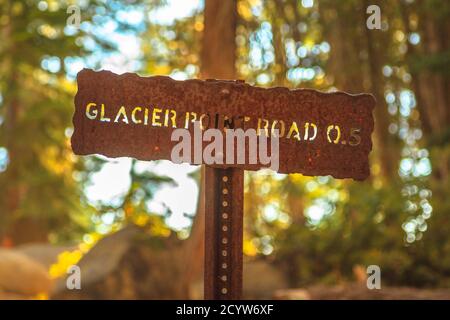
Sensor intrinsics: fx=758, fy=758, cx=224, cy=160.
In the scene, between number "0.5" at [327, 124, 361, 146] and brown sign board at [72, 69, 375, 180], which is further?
number "0.5" at [327, 124, 361, 146]

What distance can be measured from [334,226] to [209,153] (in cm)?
827

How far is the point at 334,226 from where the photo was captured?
12.4 metres

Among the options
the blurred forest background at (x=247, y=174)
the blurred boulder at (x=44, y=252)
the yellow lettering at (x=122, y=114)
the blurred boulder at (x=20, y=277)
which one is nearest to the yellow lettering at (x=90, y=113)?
the yellow lettering at (x=122, y=114)

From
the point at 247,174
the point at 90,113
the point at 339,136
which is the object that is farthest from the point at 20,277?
the point at 339,136

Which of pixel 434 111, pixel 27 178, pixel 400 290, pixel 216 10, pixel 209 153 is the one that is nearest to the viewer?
pixel 209 153

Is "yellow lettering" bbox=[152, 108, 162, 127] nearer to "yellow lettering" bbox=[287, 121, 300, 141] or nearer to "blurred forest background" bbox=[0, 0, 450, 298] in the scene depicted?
"yellow lettering" bbox=[287, 121, 300, 141]

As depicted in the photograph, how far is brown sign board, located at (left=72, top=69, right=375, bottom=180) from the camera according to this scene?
438 centimetres

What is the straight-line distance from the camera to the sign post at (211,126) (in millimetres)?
4387

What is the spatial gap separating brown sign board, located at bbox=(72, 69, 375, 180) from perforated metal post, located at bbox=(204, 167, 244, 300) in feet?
0.68

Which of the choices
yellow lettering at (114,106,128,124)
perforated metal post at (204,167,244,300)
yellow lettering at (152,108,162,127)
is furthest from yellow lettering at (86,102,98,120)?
perforated metal post at (204,167,244,300)

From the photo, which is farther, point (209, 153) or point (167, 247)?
point (167, 247)

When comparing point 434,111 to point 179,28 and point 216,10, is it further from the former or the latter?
Answer: point 216,10

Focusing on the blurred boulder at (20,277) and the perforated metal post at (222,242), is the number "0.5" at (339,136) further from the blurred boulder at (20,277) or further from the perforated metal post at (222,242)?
the blurred boulder at (20,277)
